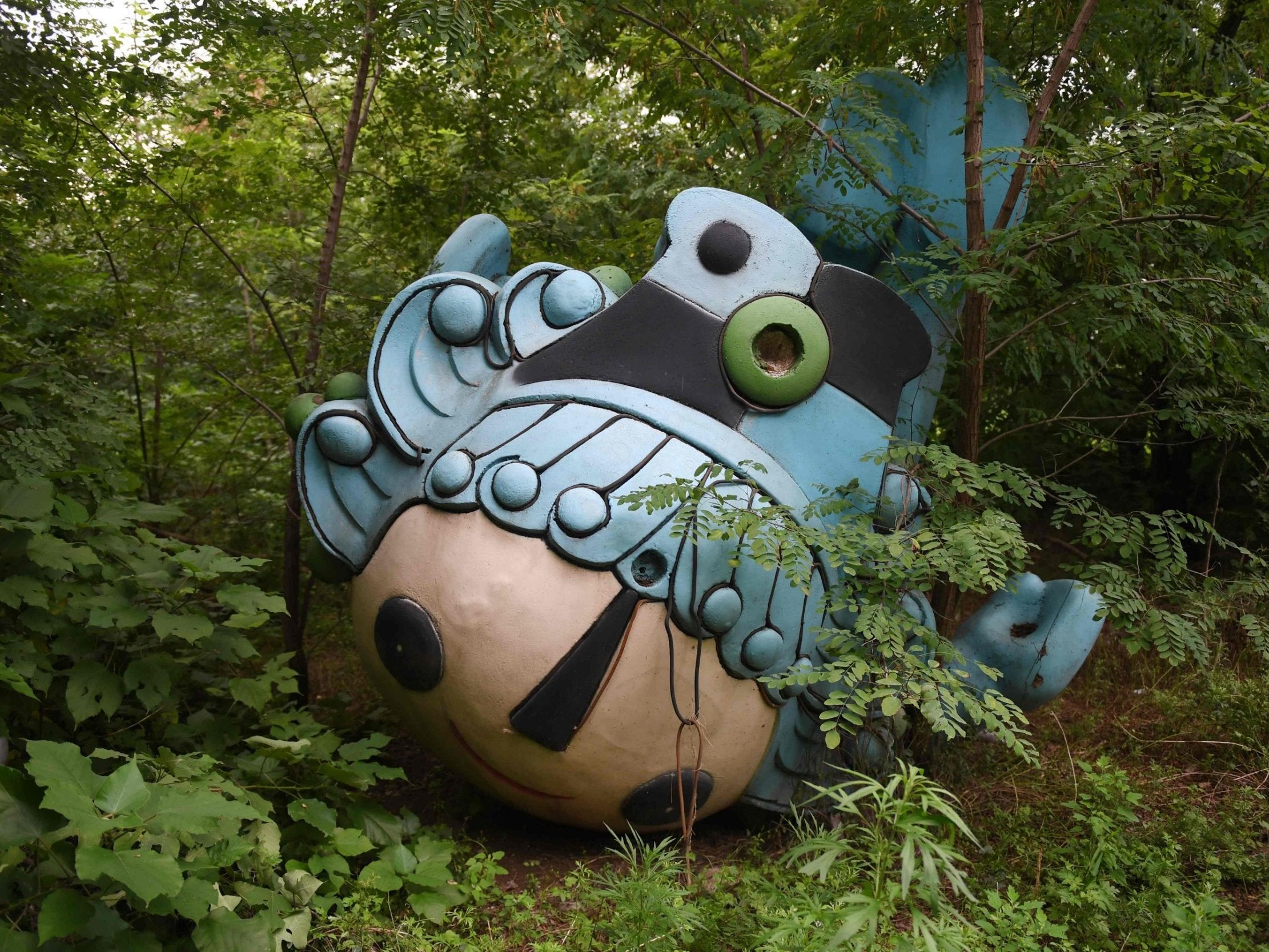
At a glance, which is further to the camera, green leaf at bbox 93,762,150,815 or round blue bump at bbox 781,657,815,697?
round blue bump at bbox 781,657,815,697

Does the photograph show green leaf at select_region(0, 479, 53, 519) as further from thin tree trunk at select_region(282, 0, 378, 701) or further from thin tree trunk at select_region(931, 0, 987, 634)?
thin tree trunk at select_region(931, 0, 987, 634)

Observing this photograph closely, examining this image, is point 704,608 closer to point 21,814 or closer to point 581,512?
point 581,512

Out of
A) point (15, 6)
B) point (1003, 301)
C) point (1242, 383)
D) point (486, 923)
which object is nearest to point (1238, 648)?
point (1242, 383)

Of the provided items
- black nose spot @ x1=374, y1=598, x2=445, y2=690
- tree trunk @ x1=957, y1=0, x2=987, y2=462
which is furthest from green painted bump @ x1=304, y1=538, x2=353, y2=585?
tree trunk @ x1=957, y1=0, x2=987, y2=462

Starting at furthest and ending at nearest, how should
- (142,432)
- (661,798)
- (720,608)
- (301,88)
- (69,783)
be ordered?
1. (142,432)
2. (301,88)
3. (661,798)
4. (720,608)
5. (69,783)

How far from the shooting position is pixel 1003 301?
3709 mm

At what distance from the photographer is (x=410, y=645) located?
124 inches

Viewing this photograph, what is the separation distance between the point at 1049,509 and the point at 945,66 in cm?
318

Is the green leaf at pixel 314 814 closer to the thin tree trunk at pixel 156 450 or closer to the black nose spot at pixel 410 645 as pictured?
the black nose spot at pixel 410 645

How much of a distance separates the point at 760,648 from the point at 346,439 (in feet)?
4.50

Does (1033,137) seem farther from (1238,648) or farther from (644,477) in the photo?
(1238,648)

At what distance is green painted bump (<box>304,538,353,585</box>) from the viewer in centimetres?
345

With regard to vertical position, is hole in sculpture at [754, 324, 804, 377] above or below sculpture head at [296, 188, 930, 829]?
above

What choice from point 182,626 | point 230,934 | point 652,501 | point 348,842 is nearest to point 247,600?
point 182,626
